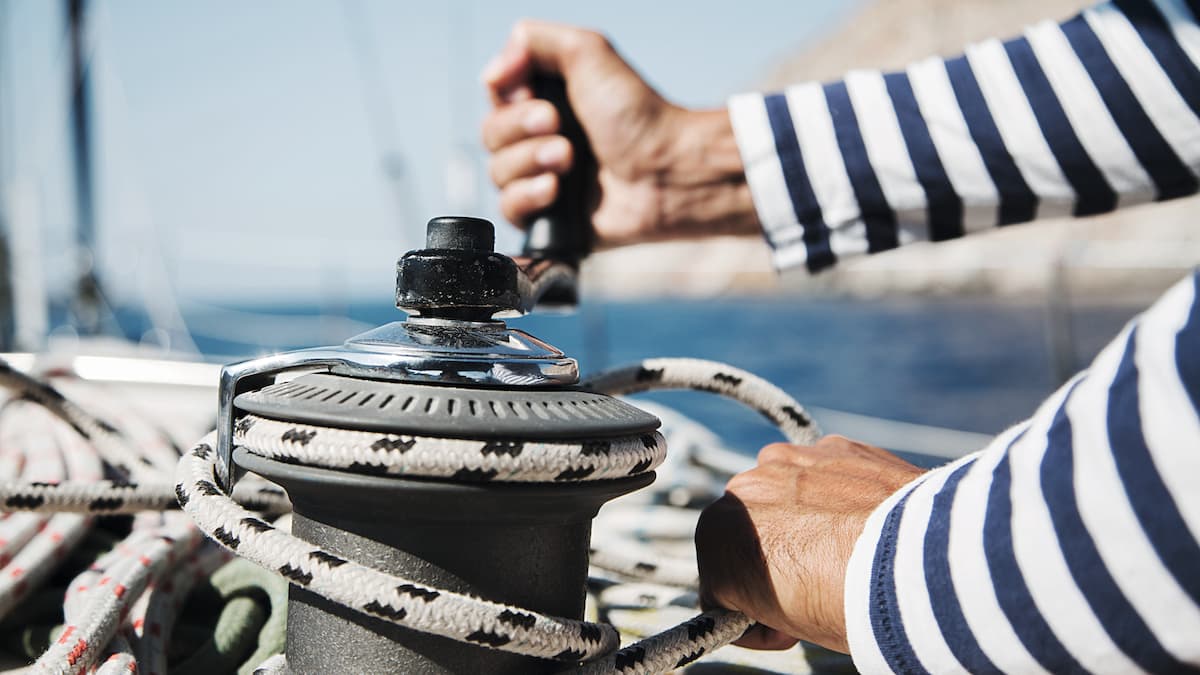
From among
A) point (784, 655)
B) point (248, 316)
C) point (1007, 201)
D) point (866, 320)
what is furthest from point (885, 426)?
point (866, 320)

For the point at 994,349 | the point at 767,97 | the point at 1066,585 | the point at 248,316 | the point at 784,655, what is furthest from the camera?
the point at 994,349

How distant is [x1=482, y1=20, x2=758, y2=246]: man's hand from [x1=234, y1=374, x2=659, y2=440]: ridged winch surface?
54cm

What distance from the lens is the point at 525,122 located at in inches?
37.4

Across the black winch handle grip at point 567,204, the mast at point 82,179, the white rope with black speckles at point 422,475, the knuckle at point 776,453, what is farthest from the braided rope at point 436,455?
the mast at point 82,179

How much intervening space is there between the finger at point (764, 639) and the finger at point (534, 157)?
53 cm

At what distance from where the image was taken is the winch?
37cm

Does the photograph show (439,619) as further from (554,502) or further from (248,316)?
(248,316)

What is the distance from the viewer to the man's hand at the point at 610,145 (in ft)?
3.03

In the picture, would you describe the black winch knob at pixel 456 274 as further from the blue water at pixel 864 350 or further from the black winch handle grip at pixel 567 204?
the black winch handle grip at pixel 567 204

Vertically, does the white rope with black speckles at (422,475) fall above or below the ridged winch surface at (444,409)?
below

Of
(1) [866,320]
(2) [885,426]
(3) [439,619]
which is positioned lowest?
(1) [866,320]

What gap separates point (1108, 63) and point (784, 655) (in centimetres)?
55

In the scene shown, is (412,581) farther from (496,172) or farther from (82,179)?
(82,179)

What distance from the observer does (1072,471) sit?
34 cm
